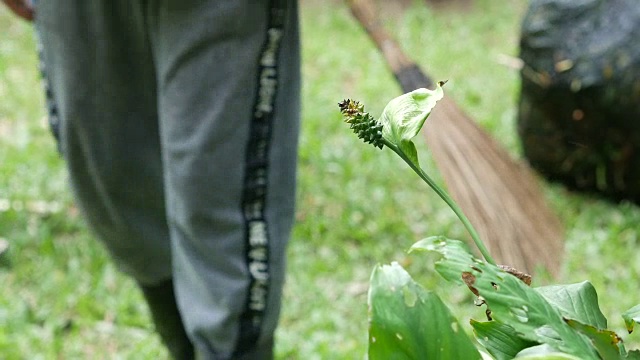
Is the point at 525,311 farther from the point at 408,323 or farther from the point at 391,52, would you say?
the point at 391,52

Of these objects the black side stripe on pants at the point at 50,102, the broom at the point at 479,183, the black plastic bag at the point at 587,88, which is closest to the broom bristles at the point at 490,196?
the broom at the point at 479,183

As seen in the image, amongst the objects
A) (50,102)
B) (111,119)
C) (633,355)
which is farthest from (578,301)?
(50,102)

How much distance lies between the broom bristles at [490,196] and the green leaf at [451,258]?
1.50 m

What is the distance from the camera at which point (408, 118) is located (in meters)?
0.47

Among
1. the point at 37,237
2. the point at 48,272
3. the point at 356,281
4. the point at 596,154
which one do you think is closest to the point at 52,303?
the point at 48,272

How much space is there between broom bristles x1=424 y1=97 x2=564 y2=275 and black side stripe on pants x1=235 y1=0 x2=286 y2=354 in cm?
88

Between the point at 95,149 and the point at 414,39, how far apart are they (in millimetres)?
2604

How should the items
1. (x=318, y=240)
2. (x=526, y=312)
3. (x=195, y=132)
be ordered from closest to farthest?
(x=526, y=312) < (x=195, y=132) < (x=318, y=240)

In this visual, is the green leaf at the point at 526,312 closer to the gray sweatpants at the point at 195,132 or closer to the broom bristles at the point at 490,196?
the gray sweatpants at the point at 195,132

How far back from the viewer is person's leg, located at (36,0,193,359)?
1232mm

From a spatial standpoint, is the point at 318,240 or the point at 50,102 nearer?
the point at 50,102

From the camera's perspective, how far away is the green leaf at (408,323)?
1.43ft

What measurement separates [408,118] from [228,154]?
0.68 meters

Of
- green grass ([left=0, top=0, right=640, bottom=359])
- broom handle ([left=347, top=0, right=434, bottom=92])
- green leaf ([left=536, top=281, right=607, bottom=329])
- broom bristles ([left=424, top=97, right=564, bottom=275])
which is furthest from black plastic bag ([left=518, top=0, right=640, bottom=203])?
green leaf ([left=536, top=281, right=607, bottom=329])
